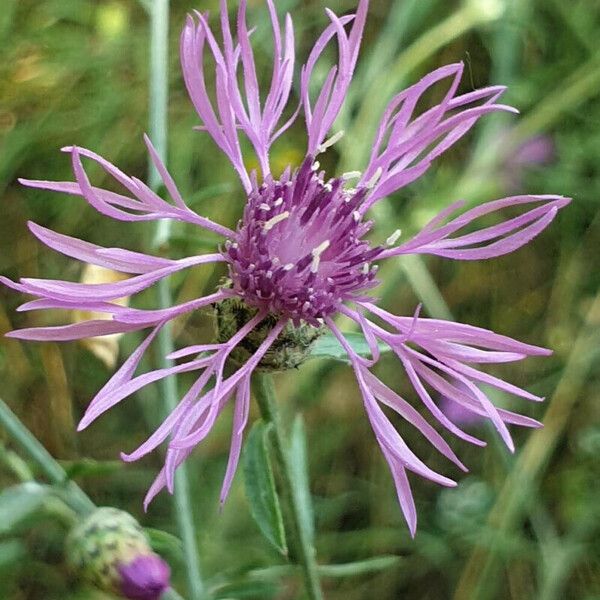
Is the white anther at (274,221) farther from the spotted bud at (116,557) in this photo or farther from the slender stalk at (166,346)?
the spotted bud at (116,557)

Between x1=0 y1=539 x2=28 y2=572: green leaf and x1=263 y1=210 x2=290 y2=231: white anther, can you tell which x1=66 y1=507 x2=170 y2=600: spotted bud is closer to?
x1=0 y1=539 x2=28 y2=572: green leaf

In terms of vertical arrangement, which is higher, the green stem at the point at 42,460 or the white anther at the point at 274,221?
the white anther at the point at 274,221

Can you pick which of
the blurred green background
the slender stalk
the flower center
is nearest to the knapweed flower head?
the flower center

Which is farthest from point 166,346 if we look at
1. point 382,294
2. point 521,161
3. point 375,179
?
point 521,161

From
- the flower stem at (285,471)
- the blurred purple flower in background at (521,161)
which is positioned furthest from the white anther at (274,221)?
the blurred purple flower in background at (521,161)

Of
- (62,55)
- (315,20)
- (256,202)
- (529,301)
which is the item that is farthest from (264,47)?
(256,202)

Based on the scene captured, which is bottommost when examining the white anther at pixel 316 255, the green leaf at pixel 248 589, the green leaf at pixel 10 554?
the green leaf at pixel 10 554
